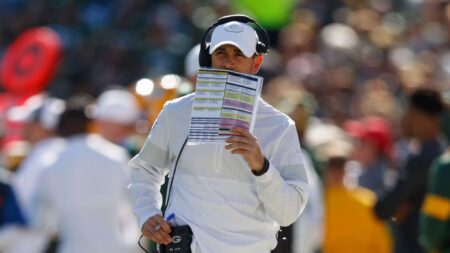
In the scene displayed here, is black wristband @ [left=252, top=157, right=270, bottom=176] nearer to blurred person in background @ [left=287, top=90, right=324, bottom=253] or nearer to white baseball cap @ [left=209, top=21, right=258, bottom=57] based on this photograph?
white baseball cap @ [left=209, top=21, right=258, bottom=57]

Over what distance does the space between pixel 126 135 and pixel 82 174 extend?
6.17 feet

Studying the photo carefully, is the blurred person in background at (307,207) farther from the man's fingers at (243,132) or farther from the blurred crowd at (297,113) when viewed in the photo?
the man's fingers at (243,132)

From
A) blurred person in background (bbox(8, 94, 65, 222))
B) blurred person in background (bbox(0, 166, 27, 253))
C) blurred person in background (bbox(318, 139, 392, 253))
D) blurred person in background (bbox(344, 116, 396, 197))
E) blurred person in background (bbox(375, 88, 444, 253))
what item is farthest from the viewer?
blurred person in background (bbox(344, 116, 396, 197))

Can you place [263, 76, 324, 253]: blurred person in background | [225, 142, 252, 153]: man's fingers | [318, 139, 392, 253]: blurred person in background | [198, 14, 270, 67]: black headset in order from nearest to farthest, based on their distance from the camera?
[225, 142, 252, 153]: man's fingers → [198, 14, 270, 67]: black headset → [263, 76, 324, 253]: blurred person in background → [318, 139, 392, 253]: blurred person in background

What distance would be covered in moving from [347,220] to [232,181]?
424 cm

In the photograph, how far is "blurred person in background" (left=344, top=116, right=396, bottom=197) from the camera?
437 inches

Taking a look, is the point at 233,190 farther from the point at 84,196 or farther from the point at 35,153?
the point at 35,153

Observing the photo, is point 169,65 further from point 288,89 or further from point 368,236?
point 368,236

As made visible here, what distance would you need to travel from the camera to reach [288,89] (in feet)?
43.6

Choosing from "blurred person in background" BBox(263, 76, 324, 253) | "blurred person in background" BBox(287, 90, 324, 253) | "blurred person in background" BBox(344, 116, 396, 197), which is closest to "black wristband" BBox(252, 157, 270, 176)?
"blurred person in background" BBox(263, 76, 324, 253)

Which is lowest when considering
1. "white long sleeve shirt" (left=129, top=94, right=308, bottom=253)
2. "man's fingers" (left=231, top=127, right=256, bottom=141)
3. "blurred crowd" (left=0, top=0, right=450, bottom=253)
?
Answer: "blurred crowd" (left=0, top=0, right=450, bottom=253)

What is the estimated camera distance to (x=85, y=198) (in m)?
9.60

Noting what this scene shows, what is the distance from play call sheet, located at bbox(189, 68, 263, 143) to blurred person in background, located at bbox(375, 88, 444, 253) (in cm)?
367

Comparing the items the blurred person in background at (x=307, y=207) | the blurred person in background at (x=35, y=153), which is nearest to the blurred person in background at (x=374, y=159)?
the blurred person in background at (x=307, y=207)
